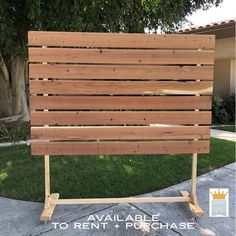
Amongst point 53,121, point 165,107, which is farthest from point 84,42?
point 165,107

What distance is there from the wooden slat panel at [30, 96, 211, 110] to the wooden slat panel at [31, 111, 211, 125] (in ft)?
A: 0.22

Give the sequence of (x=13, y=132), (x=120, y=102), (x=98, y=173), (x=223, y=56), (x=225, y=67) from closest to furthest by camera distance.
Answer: (x=120, y=102) → (x=98, y=173) → (x=13, y=132) → (x=223, y=56) → (x=225, y=67)

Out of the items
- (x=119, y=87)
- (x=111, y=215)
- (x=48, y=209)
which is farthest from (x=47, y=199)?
(x=119, y=87)

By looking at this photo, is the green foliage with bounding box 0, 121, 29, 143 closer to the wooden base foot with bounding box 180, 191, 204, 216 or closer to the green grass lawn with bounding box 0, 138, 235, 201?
the green grass lawn with bounding box 0, 138, 235, 201

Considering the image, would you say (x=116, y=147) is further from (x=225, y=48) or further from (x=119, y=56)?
(x=225, y=48)

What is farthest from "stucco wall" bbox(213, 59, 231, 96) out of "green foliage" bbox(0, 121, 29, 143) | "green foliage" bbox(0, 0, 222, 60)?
"green foliage" bbox(0, 121, 29, 143)

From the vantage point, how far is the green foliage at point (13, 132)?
710cm

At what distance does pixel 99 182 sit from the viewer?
4.25 m

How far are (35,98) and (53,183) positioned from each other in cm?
139

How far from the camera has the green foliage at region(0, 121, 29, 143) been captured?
710 cm

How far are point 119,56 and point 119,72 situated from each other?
0.54 ft

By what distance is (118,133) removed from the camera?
3486mm

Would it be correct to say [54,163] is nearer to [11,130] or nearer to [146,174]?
[146,174]

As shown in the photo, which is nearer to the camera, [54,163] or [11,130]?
[54,163]
